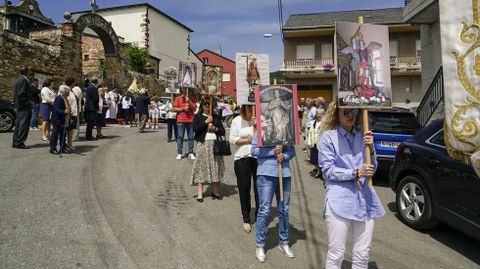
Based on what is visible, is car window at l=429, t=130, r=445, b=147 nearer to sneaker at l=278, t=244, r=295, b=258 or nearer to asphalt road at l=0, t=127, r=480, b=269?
asphalt road at l=0, t=127, r=480, b=269

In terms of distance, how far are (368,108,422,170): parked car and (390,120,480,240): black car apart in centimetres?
191

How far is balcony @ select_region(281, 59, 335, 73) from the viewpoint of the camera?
31.6 meters

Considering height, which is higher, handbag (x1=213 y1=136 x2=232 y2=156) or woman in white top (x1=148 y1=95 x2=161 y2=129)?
woman in white top (x1=148 y1=95 x2=161 y2=129)

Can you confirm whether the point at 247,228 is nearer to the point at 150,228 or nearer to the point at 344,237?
the point at 150,228

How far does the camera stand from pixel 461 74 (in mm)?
2156

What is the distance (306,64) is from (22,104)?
88.1ft

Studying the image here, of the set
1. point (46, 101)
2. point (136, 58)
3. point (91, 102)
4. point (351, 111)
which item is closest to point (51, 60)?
point (91, 102)

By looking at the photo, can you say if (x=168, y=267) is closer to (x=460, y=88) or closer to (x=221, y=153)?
(x=221, y=153)

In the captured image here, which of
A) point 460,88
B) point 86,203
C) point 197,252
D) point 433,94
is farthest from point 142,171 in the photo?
point 433,94

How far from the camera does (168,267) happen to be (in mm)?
3801

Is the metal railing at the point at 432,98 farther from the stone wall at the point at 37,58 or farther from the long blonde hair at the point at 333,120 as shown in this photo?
the stone wall at the point at 37,58

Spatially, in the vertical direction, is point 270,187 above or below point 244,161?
below

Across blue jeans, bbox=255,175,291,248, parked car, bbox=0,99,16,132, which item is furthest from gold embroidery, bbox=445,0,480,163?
parked car, bbox=0,99,16,132

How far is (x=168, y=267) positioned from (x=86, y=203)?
2.44 m
